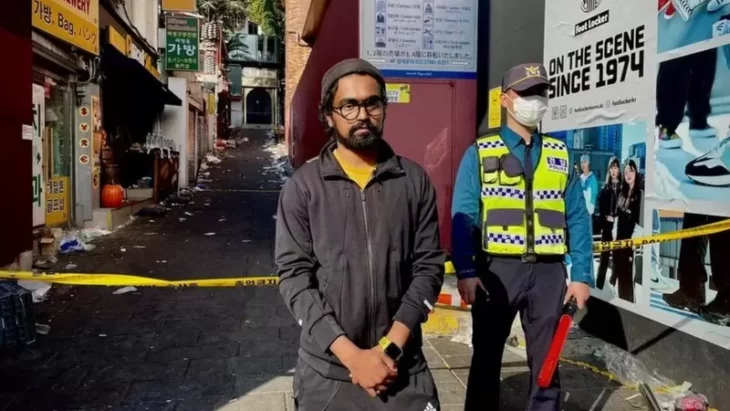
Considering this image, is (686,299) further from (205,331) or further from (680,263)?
(205,331)

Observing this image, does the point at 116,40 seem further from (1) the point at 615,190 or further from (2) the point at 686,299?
(2) the point at 686,299

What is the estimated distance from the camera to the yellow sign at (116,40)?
1212 cm

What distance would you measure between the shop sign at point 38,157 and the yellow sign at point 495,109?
20.4 feet

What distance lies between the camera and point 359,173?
7.42 feet

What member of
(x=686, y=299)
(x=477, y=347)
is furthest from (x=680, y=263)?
(x=477, y=347)

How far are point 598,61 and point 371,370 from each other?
3.81m

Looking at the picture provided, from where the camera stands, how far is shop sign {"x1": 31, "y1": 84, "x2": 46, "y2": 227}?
28.7 feet

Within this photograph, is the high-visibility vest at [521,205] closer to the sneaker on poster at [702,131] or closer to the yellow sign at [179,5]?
the sneaker on poster at [702,131]

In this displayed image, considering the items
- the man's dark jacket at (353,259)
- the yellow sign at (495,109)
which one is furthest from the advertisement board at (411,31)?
the man's dark jacket at (353,259)

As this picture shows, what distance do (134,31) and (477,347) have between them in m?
13.8

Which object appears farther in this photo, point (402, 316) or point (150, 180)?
point (150, 180)

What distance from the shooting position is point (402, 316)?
Answer: 2.12 m

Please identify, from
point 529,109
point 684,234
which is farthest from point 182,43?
point 684,234

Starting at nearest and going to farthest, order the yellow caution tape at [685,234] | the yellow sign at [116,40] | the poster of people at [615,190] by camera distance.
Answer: the yellow caution tape at [685,234], the poster of people at [615,190], the yellow sign at [116,40]
